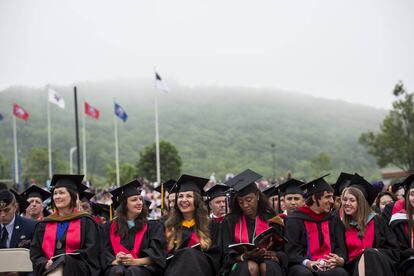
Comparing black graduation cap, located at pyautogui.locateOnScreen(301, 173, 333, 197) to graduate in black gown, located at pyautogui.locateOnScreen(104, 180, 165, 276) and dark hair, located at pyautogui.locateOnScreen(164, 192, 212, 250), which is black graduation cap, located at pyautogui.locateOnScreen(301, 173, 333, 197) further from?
graduate in black gown, located at pyautogui.locateOnScreen(104, 180, 165, 276)

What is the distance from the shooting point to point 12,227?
24.8ft

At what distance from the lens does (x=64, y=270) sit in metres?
6.48

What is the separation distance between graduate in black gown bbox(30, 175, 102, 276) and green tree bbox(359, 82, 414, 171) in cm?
2997

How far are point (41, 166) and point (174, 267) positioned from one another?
55892mm

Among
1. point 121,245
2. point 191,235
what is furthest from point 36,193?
point 191,235

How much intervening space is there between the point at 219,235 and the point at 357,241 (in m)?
1.69

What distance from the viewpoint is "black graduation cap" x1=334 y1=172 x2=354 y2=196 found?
7.78m

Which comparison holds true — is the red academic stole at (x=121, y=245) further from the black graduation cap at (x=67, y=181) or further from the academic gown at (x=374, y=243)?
the academic gown at (x=374, y=243)

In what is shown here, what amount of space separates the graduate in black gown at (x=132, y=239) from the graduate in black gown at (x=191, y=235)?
0.51 ft

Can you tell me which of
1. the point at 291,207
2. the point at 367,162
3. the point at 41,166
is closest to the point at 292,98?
the point at 367,162

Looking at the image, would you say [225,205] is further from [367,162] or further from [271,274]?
[367,162]

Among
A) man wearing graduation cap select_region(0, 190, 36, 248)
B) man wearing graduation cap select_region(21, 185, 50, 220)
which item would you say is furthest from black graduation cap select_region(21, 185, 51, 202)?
man wearing graduation cap select_region(0, 190, 36, 248)

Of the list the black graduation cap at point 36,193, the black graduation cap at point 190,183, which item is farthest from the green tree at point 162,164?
the black graduation cap at point 190,183

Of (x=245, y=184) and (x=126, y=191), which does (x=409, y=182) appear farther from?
(x=126, y=191)
